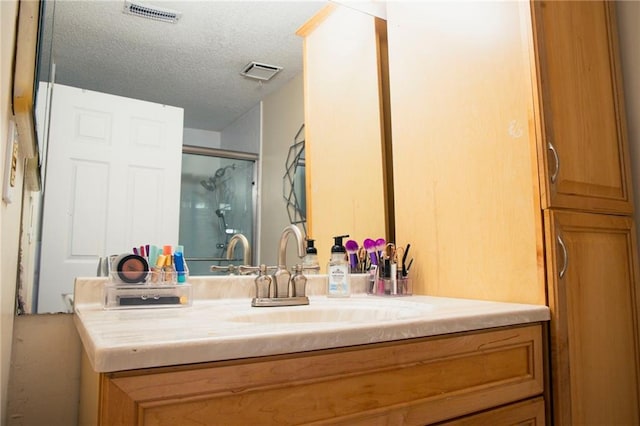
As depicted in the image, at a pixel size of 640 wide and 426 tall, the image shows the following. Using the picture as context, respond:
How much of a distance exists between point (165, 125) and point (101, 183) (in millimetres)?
234

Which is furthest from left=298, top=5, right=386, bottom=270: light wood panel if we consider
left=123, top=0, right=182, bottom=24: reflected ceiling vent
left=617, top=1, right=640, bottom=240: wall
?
left=617, top=1, right=640, bottom=240: wall

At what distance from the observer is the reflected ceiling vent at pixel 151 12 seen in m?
1.20

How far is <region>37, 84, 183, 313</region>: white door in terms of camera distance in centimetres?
102

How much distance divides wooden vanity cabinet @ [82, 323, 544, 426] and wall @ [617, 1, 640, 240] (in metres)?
0.73

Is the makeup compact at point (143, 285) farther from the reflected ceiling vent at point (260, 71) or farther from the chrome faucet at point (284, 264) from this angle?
the reflected ceiling vent at point (260, 71)

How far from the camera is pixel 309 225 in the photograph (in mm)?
1439

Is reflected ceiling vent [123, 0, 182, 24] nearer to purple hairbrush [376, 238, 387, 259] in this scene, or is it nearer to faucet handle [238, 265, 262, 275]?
faucet handle [238, 265, 262, 275]

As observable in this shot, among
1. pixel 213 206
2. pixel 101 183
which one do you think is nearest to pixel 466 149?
pixel 213 206

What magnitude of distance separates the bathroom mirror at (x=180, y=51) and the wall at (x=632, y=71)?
39.0 inches

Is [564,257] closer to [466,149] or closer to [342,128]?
[466,149]

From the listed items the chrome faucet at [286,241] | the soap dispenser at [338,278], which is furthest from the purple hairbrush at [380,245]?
the chrome faucet at [286,241]

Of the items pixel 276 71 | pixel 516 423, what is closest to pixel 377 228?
pixel 276 71

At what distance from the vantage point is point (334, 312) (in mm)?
1101

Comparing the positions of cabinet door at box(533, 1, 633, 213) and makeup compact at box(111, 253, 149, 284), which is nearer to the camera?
makeup compact at box(111, 253, 149, 284)
